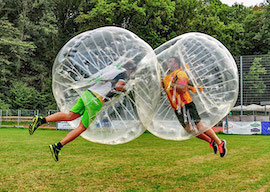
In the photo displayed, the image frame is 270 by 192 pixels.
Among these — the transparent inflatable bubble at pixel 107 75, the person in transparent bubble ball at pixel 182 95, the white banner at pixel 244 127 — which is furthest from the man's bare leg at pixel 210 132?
the white banner at pixel 244 127

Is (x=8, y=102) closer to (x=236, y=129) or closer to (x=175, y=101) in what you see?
(x=236, y=129)

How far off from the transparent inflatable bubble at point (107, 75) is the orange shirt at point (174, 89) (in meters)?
0.31

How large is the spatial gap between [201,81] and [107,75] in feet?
4.55

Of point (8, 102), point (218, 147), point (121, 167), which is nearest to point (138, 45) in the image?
point (218, 147)

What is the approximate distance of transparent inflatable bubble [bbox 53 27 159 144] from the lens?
416 centimetres

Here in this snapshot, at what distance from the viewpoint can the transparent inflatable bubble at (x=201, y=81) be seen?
450 centimetres

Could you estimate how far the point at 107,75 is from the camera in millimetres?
4137

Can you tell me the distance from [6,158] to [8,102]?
21863mm

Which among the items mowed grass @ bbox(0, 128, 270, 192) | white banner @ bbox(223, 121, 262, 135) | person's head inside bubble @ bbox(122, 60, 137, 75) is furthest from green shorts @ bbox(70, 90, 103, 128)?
white banner @ bbox(223, 121, 262, 135)

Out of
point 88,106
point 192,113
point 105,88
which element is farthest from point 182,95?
point 88,106

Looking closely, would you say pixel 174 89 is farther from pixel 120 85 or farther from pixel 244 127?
pixel 244 127

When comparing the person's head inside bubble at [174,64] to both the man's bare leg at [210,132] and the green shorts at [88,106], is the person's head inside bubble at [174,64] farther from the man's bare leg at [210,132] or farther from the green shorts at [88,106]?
the green shorts at [88,106]

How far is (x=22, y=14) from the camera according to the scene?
103 ft

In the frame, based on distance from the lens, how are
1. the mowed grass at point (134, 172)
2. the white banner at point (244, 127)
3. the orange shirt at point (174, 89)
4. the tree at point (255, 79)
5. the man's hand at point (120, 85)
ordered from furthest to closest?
the white banner at point (244, 127), the tree at point (255, 79), the mowed grass at point (134, 172), the orange shirt at point (174, 89), the man's hand at point (120, 85)
